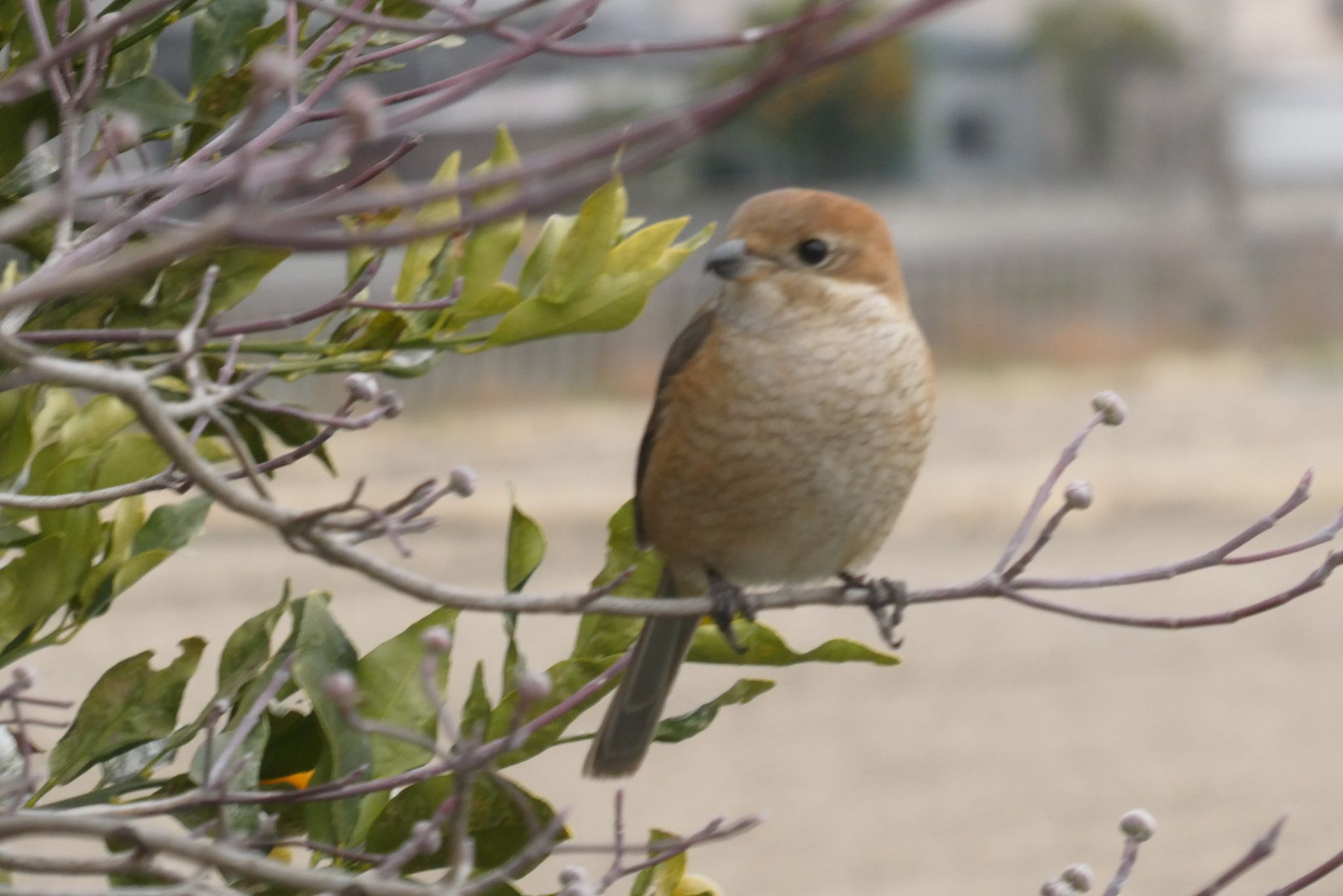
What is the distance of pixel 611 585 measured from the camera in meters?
0.98

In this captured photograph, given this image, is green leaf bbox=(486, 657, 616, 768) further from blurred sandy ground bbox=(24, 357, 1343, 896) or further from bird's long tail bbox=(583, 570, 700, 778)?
blurred sandy ground bbox=(24, 357, 1343, 896)

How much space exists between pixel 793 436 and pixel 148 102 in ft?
2.88

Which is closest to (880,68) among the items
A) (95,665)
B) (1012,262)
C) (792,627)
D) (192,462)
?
(1012,262)

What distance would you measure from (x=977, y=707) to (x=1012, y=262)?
10574mm

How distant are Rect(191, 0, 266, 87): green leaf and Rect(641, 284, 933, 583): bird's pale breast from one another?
0.76 meters

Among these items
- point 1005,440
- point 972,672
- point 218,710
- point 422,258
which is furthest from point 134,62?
point 1005,440

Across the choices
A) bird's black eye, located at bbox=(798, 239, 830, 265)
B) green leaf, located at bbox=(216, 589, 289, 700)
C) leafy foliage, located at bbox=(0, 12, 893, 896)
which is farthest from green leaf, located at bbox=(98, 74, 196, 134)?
bird's black eye, located at bbox=(798, 239, 830, 265)

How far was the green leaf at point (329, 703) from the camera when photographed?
118 centimetres

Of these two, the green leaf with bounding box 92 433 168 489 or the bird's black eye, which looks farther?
the bird's black eye

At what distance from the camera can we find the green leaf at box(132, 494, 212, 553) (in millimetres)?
1408

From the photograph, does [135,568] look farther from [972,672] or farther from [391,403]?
[972,672]

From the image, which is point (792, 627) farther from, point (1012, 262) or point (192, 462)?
point (1012, 262)

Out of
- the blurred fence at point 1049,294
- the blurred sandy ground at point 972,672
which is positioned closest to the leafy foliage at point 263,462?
the blurred sandy ground at point 972,672

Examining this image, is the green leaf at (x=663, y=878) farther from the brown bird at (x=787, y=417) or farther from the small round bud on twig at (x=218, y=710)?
the brown bird at (x=787, y=417)
